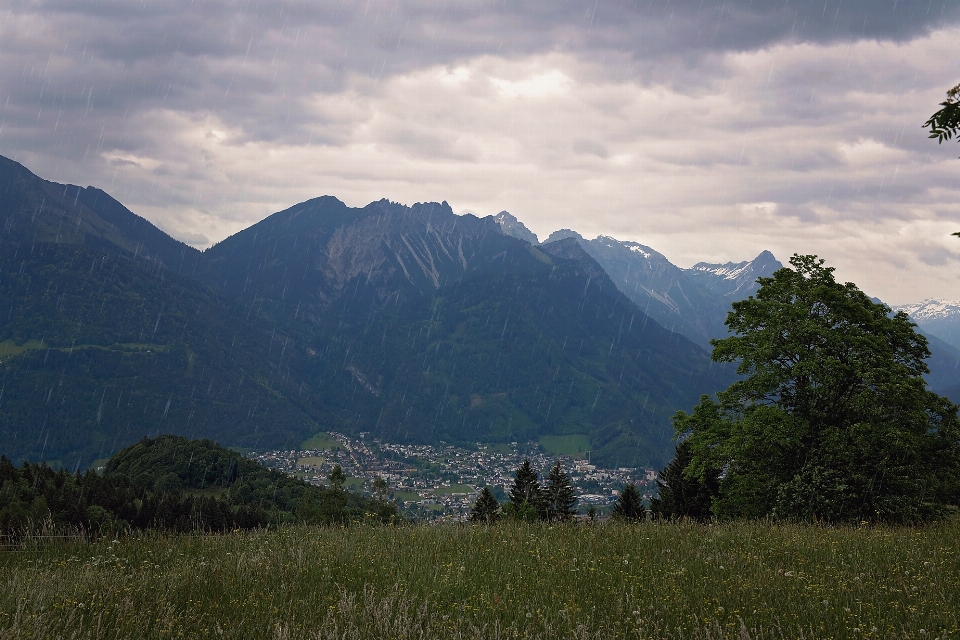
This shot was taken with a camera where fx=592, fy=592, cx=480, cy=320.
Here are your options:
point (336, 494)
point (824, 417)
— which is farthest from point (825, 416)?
point (336, 494)

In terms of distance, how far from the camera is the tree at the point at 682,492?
40.1 meters

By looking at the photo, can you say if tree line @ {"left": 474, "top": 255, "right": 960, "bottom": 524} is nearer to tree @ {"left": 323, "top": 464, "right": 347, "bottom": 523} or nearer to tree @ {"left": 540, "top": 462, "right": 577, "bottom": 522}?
tree @ {"left": 323, "top": 464, "right": 347, "bottom": 523}

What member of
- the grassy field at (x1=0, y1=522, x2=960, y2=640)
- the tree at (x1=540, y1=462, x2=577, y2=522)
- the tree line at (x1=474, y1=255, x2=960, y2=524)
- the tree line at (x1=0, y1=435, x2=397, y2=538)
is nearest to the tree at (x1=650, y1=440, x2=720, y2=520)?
the tree at (x1=540, y1=462, x2=577, y2=522)

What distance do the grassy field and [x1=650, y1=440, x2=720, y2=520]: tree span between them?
2985 cm

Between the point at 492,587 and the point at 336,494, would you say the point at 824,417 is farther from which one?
the point at 492,587

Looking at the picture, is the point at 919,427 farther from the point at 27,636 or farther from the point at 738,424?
the point at 27,636

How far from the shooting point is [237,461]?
11981 centimetres

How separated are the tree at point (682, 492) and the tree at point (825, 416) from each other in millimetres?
11247

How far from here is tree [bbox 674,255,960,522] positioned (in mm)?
23062

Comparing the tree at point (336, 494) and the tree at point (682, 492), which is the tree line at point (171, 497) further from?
the tree at point (682, 492)

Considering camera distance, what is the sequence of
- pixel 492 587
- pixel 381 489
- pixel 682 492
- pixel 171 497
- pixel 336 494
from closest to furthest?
pixel 492 587
pixel 381 489
pixel 336 494
pixel 682 492
pixel 171 497

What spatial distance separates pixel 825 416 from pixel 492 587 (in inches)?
888

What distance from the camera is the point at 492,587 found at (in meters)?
8.19

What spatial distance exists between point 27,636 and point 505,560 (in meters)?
6.05
